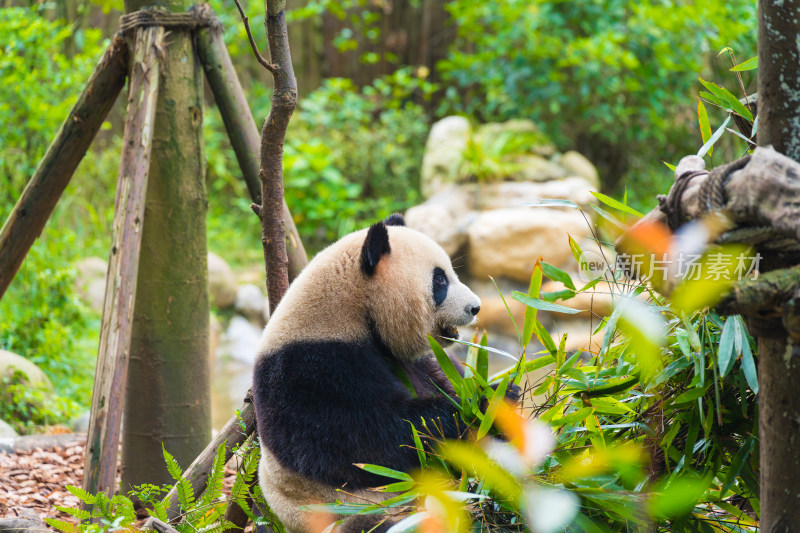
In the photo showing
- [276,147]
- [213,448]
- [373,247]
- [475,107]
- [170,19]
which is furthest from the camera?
[475,107]

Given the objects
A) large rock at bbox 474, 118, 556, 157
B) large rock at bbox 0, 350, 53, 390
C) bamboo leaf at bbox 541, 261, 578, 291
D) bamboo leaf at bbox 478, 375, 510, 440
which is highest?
large rock at bbox 474, 118, 556, 157

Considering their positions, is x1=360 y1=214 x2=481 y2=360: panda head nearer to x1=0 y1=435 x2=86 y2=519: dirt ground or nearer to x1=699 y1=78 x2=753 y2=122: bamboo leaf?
x1=699 y1=78 x2=753 y2=122: bamboo leaf

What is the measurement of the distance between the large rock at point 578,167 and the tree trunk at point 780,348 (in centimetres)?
757

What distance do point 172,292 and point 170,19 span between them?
1239mm

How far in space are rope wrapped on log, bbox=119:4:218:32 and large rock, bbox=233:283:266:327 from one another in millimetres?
5445

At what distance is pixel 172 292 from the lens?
323cm

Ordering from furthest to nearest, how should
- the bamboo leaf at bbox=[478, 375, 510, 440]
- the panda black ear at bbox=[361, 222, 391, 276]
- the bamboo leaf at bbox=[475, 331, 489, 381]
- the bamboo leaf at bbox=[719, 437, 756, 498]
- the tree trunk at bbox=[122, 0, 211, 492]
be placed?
the tree trunk at bbox=[122, 0, 211, 492]
the panda black ear at bbox=[361, 222, 391, 276]
the bamboo leaf at bbox=[475, 331, 489, 381]
the bamboo leaf at bbox=[478, 375, 510, 440]
the bamboo leaf at bbox=[719, 437, 756, 498]

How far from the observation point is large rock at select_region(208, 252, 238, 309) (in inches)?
324

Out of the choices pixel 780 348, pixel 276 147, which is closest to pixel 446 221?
pixel 276 147

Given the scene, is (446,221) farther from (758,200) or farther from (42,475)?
(758,200)

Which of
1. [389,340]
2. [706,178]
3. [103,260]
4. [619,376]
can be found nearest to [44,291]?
[103,260]

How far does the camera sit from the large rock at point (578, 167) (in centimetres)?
888

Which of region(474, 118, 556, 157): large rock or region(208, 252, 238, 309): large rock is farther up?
region(474, 118, 556, 157): large rock

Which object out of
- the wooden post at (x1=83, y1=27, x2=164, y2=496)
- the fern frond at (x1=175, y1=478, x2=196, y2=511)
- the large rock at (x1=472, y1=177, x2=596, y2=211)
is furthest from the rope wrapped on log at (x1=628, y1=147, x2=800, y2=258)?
the large rock at (x1=472, y1=177, x2=596, y2=211)
